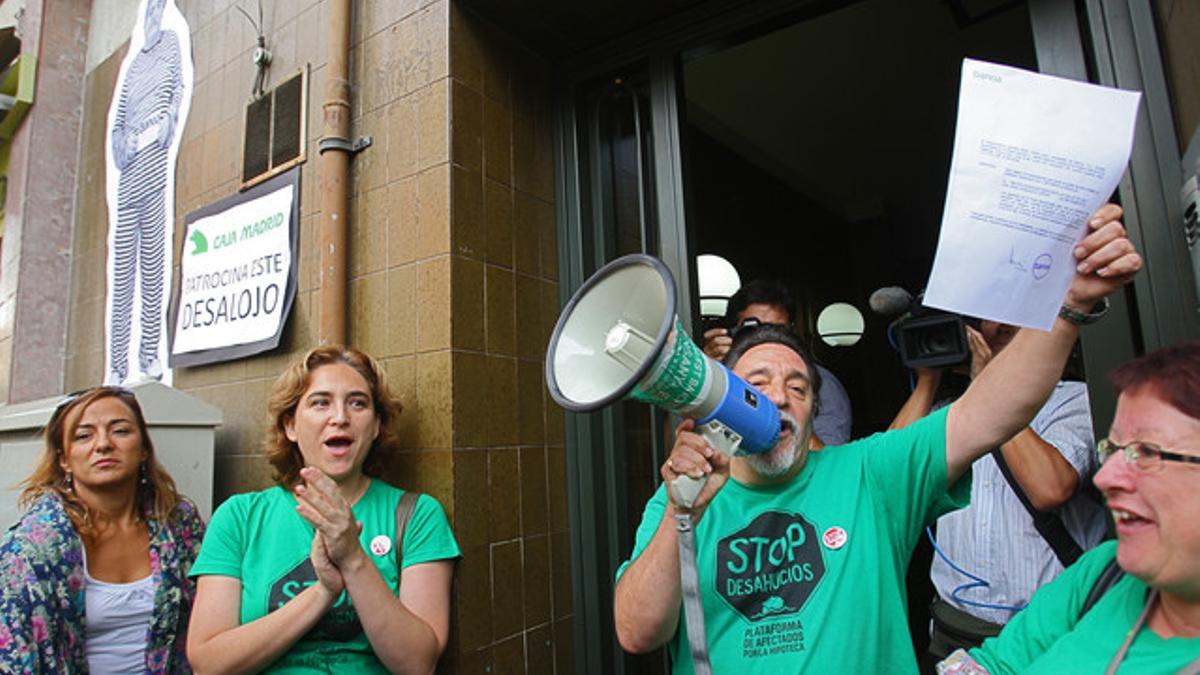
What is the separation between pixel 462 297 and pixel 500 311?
181mm

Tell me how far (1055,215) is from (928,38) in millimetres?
3236

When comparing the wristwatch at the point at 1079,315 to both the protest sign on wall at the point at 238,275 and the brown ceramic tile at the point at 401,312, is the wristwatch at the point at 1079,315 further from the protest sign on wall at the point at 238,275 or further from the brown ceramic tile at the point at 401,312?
the protest sign on wall at the point at 238,275

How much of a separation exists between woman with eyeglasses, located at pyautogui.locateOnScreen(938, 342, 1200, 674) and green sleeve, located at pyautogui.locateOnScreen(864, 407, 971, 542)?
29 centimetres

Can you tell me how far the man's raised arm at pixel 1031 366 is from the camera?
1112 mm

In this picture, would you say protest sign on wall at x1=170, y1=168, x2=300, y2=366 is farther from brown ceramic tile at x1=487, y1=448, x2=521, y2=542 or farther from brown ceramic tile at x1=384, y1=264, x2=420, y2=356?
brown ceramic tile at x1=487, y1=448, x2=521, y2=542

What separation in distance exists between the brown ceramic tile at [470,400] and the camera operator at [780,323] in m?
0.75

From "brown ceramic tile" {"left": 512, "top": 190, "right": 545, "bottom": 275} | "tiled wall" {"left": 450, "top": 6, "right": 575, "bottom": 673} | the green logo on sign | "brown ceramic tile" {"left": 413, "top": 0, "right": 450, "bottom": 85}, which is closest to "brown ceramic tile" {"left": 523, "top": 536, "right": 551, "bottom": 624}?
"tiled wall" {"left": 450, "top": 6, "right": 575, "bottom": 673}

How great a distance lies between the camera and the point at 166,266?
134 inches

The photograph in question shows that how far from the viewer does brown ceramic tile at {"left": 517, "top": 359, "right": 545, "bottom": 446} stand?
95.0 inches

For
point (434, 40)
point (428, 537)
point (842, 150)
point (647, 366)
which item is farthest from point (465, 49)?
point (842, 150)

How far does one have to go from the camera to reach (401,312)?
2352 mm

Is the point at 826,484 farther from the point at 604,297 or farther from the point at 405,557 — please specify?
the point at 405,557

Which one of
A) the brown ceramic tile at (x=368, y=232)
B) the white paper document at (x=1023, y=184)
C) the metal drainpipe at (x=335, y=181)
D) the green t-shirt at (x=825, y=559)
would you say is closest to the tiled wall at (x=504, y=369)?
the brown ceramic tile at (x=368, y=232)

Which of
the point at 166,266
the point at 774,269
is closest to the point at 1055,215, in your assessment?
the point at 166,266
